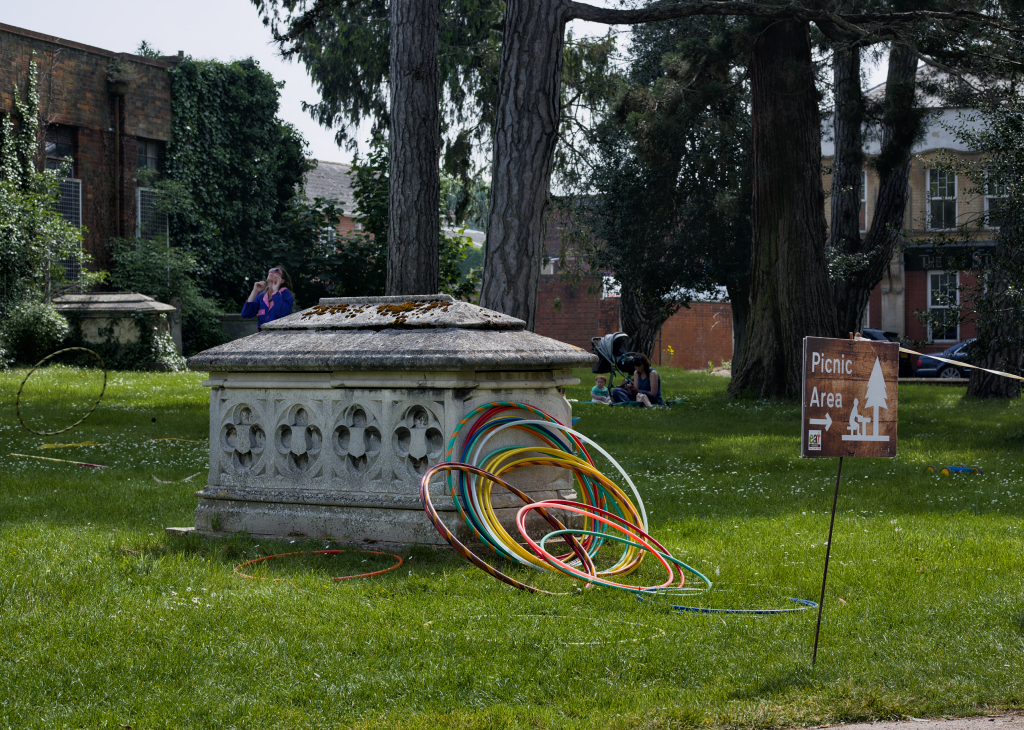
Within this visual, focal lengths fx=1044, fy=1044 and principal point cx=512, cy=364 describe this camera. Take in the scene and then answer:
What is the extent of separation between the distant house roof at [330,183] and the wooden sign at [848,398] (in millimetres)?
38324

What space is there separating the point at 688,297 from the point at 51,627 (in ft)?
82.6

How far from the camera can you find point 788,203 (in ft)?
57.5

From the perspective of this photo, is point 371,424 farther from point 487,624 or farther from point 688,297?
point 688,297

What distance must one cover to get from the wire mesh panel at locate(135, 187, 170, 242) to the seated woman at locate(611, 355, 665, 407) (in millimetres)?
15919

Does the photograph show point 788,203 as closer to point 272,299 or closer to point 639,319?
point 272,299

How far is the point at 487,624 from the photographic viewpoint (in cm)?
477

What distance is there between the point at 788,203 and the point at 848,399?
13.5 m

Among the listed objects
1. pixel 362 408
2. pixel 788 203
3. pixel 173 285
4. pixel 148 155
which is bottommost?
pixel 362 408

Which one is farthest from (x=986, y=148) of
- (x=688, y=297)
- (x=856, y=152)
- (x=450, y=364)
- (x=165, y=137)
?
(x=165, y=137)

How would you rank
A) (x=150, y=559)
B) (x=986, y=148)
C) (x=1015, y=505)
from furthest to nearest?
(x=986, y=148)
(x=1015, y=505)
(x=150, y=559)

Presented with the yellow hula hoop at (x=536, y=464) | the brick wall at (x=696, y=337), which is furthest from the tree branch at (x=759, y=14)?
the brick wall at (x=696, y=337)

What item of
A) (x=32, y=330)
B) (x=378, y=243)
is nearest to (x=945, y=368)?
(x=378, y=243)

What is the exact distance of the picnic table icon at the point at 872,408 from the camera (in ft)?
15.4

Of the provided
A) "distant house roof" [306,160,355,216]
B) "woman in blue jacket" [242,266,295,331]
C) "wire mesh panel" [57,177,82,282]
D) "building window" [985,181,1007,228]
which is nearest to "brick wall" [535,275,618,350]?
"distant house roof" [306,160,355,216]
